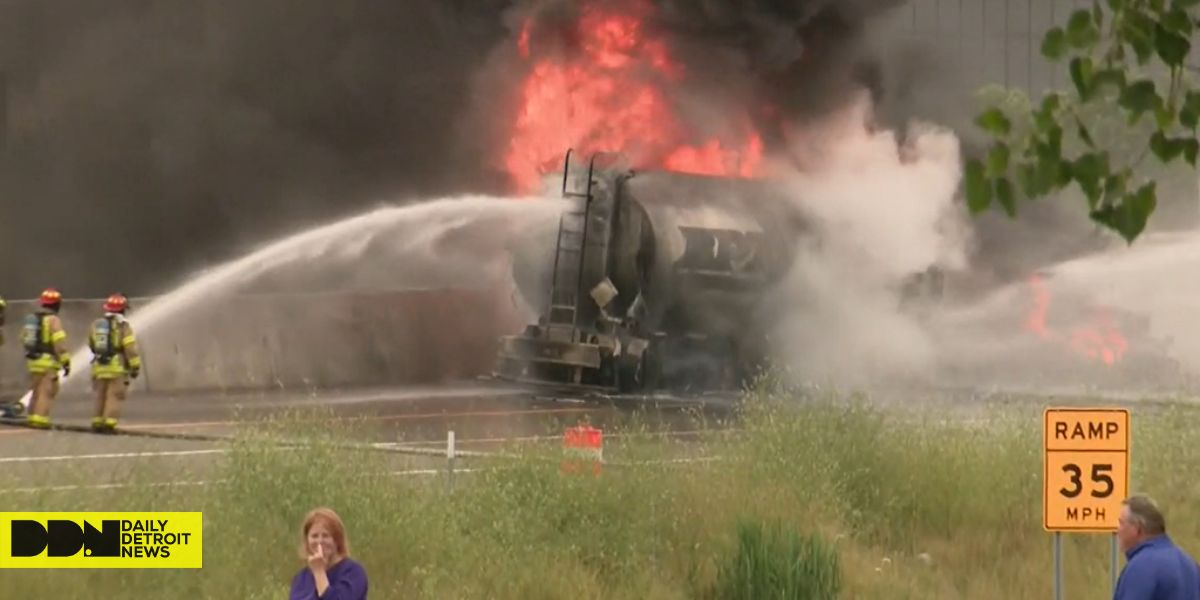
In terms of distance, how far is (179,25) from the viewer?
2931 centimetres

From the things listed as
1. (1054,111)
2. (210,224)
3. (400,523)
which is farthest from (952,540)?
(210,224)

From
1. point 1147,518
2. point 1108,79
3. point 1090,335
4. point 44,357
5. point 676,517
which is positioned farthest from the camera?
point 1090,335

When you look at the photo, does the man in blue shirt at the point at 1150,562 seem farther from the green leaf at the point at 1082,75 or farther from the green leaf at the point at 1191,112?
the green leaf at the point at 1082,75

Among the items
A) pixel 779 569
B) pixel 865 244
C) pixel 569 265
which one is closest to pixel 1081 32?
pixel 779 569

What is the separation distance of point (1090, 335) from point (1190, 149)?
22.9 metres

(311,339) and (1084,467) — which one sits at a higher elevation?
(311,339)

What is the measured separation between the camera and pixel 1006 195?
15.3ft

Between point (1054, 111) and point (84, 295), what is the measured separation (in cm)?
2315

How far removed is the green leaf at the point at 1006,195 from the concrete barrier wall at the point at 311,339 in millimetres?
17694

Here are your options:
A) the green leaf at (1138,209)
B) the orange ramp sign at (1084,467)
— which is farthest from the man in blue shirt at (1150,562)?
the green leaf at (1138,209)

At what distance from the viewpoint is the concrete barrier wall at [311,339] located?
2292 cm

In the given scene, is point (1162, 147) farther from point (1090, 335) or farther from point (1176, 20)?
point (1090, 335)

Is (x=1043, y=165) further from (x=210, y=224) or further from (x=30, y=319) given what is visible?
(x=210, y=224)

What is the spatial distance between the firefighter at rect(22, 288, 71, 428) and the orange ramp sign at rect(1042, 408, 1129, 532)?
10951 mm
